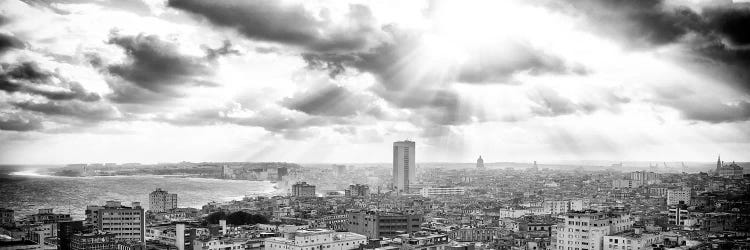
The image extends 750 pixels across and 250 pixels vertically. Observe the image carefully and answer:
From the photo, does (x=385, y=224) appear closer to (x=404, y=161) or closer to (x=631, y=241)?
(x=631, y=241)

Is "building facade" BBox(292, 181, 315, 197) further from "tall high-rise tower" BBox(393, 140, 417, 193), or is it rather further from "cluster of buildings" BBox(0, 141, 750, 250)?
"tall high-rise tower" BBox(393, 140, 417, 193)

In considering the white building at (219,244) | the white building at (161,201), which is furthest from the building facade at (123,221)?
the white building at (161,201)

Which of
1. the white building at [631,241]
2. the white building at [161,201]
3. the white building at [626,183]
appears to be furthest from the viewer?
the white building at [626,183]

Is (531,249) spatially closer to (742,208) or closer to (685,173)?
(742,208)

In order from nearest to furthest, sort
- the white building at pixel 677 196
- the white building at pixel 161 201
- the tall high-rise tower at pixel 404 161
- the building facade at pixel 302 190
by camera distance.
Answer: the white building at pixel 677 196
the white building at pixel 161 201
the building facade at pixel 302 190
the tall high-rise tower at pixel 404 161

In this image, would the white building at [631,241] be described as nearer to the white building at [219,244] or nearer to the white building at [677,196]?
the white building at [219,244]

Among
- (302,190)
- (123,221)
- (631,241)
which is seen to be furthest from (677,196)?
(302,190)

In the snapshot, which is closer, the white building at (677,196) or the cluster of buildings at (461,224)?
the cluster of buildings at (461,224)
